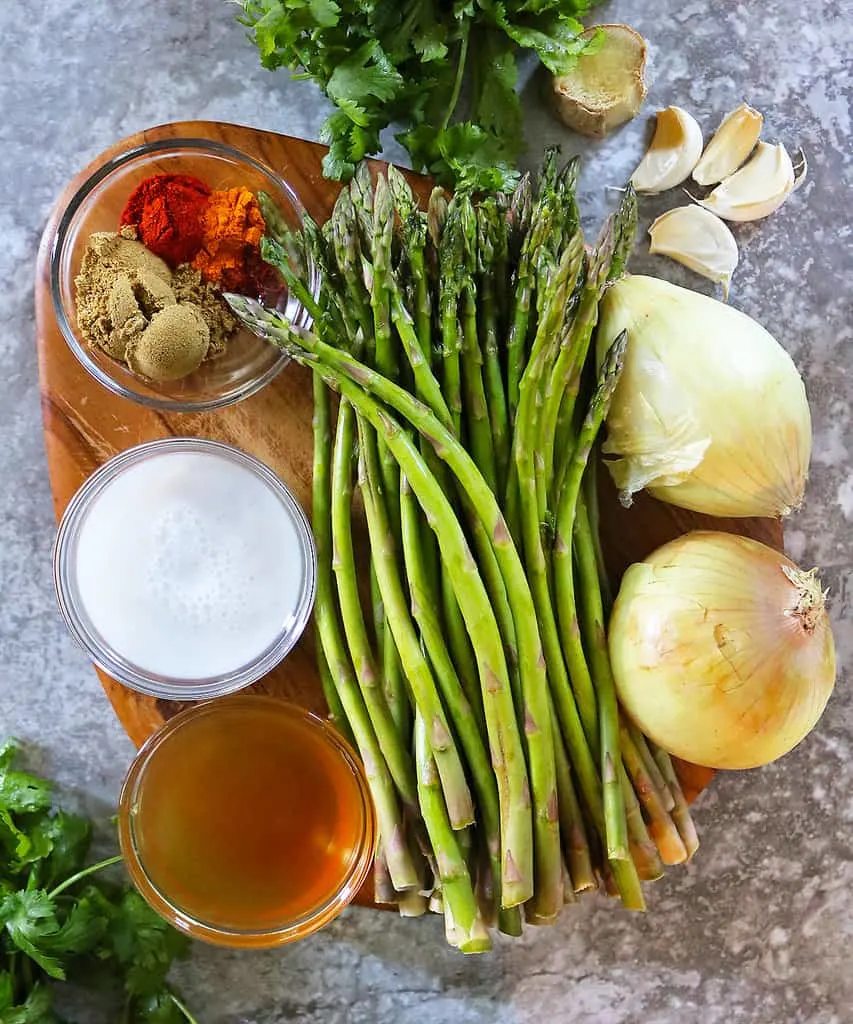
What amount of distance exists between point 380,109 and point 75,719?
40.3 inches

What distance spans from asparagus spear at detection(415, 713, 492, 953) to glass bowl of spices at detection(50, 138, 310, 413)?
1.86ft

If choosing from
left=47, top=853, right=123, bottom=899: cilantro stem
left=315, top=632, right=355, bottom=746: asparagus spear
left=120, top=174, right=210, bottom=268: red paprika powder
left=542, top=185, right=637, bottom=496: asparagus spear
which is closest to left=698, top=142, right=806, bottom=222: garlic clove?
left=542, top=185, right=637, bottom=496: asparagus spear

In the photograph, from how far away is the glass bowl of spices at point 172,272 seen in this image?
132cm

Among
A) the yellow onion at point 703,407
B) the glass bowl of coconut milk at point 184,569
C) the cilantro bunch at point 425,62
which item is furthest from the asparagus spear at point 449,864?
the cilantro bunch at point 425,62

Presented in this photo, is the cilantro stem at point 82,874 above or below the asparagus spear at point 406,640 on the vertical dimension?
below

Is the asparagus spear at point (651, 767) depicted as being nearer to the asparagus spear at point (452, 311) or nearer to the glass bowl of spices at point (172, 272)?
the asparagus spear at point (452, 311)

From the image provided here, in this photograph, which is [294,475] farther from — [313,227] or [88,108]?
[88,108]

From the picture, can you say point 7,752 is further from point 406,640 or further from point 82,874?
point 406,640

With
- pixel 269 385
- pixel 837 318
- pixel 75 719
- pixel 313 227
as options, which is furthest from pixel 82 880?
pixel 837 318

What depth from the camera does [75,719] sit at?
1.56 m

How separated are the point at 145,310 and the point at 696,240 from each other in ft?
2.69

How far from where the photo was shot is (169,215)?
4.38 feet

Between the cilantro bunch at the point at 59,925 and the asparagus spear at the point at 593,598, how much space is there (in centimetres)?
67

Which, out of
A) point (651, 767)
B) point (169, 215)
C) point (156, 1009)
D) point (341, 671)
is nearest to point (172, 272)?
point (169, 215)
